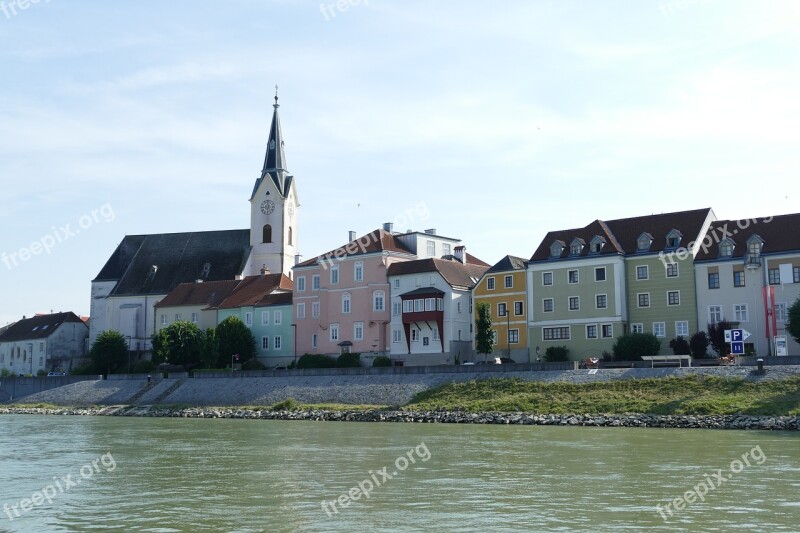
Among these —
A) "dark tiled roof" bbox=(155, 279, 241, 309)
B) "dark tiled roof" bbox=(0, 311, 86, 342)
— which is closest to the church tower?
"dark tiled roof" bbox=(155, 279, 241, 309)

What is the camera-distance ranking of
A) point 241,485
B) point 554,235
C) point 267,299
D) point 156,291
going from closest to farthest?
point 241,485, point 554,235, point 267,299, point 156,291

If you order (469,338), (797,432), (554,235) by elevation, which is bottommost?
(797,432)

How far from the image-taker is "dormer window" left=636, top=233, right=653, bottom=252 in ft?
220

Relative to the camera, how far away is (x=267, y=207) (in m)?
109

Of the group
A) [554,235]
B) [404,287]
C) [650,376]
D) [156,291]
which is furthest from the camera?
[156,291]

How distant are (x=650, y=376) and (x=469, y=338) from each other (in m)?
24.1

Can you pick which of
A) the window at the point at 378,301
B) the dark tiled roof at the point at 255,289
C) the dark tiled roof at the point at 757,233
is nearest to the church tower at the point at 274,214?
the dark tiled roof at the point at 255,289

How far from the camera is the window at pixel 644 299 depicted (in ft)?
217

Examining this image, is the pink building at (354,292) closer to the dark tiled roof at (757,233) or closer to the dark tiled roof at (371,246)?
the dark tiled roof at (371,246)

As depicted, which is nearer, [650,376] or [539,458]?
[539,458]

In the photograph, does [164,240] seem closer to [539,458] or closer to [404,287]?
[404,287]

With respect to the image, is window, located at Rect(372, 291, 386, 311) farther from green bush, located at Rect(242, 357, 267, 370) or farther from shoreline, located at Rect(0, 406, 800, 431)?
shoreline, located at Rect(0, 406, 800, 431)

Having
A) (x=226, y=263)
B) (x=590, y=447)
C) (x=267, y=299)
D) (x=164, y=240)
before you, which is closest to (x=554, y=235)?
(x=267, y=299)

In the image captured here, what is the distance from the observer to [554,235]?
236 ft
